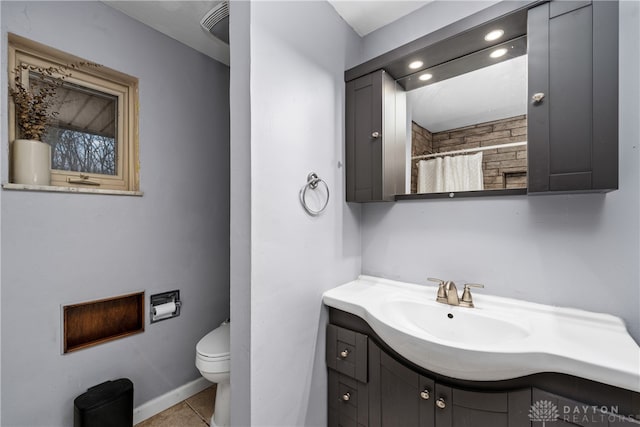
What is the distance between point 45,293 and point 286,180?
135cm

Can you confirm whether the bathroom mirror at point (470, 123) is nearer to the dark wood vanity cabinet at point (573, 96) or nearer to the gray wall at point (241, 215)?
the dark wood vanity cabinet at point (573, 96)

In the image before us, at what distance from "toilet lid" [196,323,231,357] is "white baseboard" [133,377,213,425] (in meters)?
0.51

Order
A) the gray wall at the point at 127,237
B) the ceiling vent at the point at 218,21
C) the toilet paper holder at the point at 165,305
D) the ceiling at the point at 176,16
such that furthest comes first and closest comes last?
the toilet paper holder at the point at 165,305 → the ceiling at the point at 176,16 → the ceiling vent at the point at 218,21 → the gray wall at the point at 127,237

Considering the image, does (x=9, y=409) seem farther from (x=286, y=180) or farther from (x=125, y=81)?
(x=125, y=81)

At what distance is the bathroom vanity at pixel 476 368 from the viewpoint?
0.73 meters

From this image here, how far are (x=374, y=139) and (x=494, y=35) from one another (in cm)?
67

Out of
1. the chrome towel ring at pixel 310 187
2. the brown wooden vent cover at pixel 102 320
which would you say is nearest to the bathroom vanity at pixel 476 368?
the chrome towel ring at pixel 310 187

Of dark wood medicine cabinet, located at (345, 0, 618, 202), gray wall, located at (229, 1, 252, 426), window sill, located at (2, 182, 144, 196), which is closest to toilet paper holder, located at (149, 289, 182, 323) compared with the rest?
window sill, located at (2, 182, 144, 196)

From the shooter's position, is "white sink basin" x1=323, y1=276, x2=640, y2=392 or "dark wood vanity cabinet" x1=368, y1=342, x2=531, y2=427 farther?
"dark wood vanity cabinet" x1=368, y1=342, x2=531, y2=427

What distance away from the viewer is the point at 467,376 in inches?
33.3

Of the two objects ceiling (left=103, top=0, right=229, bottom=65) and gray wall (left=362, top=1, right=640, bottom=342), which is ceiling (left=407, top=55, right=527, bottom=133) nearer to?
gray wall (left=362, top=1, right=640, bottom=342)

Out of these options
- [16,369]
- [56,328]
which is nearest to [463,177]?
[56,328]

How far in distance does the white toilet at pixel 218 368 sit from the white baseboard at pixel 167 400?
427 mm

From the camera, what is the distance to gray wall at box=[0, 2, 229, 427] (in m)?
1.25
